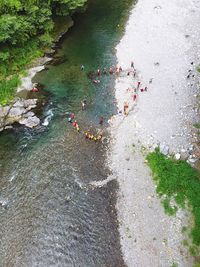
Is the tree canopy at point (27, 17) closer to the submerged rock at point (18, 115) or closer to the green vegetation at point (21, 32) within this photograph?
the green vegetation at point (21, 32)

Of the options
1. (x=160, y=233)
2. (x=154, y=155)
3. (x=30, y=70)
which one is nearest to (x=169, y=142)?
(x=154, y=155)

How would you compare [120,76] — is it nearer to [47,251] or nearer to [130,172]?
[130,172]

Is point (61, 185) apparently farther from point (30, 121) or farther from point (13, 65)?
point (13, 65)

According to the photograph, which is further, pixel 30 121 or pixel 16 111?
pixel 16 111

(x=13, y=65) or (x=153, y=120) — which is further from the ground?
(x=13, y=65)

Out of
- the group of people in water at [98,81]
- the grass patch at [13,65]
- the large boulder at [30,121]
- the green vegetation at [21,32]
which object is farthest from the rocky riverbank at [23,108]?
the group of people in water at [98,81]

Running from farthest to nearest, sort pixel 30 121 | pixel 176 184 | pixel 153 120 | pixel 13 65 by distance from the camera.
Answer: pixel 13 65 < pixel 30 121 < pixel 153 120 < pixel 176 184

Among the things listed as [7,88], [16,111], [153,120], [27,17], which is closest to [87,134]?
[153,120]
